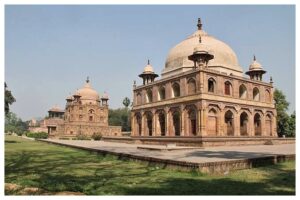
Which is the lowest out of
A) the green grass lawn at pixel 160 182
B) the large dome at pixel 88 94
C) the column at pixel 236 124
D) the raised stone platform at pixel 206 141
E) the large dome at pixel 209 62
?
the raised stone platform at pixel 206 141

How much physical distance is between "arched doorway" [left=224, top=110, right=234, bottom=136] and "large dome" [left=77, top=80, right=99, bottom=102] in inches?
1351

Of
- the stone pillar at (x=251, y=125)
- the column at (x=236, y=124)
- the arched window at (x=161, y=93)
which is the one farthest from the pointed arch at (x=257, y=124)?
the arched window at (x=161, y=93)

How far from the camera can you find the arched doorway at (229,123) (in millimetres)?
25328

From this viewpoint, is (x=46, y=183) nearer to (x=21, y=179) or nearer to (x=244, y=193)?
(x=21, y=179)

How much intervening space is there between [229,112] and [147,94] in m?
9.21

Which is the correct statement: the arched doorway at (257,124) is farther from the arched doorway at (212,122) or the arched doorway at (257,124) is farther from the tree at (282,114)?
the tree at (282,114)

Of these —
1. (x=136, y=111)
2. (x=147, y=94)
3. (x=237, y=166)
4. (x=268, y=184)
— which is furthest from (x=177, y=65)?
(x=268, y=184)

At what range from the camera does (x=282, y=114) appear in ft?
122

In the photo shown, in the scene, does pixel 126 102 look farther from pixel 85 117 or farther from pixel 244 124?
pixel 244 124

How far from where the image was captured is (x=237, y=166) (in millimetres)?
9664

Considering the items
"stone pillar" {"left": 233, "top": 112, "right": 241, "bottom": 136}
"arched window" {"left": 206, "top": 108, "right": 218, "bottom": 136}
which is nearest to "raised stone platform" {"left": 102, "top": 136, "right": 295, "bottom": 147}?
"stone pillar" {"left": 233, "top": 112, "right": 241, "bottom": 136}

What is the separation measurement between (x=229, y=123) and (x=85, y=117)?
107 feet

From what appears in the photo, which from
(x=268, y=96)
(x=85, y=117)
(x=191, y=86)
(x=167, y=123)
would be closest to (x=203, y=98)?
(x=191, y=86)

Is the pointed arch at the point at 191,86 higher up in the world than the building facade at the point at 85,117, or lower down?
higher up
